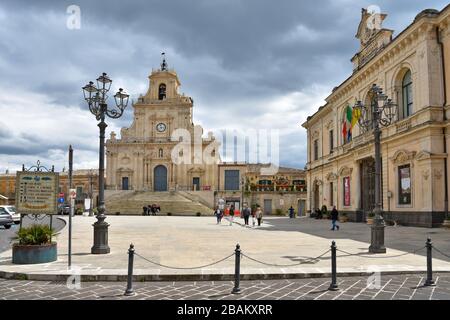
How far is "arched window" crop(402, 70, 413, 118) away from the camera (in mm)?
24000

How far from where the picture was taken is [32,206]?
10500mm

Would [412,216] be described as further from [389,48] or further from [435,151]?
[389,48]

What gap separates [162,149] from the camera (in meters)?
65.1

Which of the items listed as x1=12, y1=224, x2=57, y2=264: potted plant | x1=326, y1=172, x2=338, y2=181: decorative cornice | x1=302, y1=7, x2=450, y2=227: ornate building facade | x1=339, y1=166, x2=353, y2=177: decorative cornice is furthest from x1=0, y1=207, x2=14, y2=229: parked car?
x1=326, y1=172, x2=338, y2=181: decorative cornice

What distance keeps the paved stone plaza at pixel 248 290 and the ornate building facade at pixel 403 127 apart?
46.2 ft

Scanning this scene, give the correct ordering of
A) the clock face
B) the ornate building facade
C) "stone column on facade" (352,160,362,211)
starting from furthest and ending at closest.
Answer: the clock face, "stone column on facade" (352,160,362,211), the ornate building facade

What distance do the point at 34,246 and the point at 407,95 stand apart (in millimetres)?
21340

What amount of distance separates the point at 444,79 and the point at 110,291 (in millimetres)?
19671

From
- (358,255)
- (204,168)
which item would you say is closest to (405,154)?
(358,255)

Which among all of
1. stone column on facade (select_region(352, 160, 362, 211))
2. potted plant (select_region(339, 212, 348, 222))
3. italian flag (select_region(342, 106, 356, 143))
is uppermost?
italian flag (select_region(342, 106, 356, 143))

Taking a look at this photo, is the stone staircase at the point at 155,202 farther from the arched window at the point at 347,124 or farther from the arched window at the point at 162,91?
the arched window at the point at 347,124

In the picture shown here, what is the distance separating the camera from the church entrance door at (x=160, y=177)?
64.8 m

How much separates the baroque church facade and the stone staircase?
4.13m

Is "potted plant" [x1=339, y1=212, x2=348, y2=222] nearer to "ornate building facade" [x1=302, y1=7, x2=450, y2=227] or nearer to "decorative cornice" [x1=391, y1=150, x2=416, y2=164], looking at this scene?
"ornate building facade" [x1=302, y1=7, x2=450, y2=227]
